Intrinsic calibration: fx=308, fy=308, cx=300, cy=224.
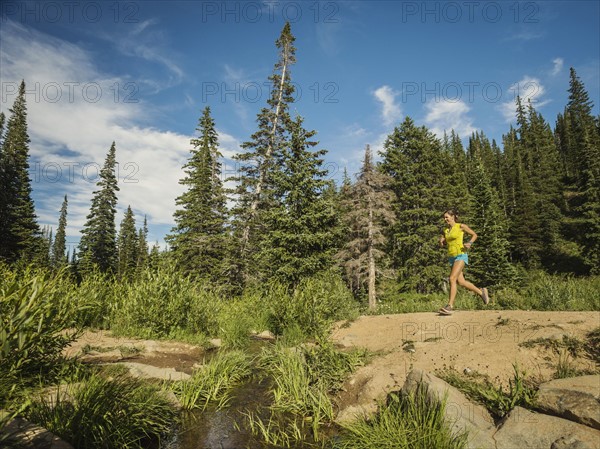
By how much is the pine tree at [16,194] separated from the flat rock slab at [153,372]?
118 ft

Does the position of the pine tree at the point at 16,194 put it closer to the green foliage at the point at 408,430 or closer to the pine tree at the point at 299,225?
the pine tree at the point at 299,225

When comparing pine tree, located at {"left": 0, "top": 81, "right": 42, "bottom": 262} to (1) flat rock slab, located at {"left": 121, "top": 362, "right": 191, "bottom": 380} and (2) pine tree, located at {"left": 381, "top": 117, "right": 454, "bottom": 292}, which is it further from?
(2) pine tree, located at {"left": 381, "top": 117, "right": 454, "bottom": 292}

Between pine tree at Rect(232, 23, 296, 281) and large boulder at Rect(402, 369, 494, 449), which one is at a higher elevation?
pine tree at Rect(232, 23, 296, 281)

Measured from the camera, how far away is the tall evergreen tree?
26406mm

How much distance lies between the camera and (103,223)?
41406 millimetres

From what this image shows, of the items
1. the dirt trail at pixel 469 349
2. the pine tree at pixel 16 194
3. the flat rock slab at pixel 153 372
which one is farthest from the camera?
the pine tree at pixel 16 194

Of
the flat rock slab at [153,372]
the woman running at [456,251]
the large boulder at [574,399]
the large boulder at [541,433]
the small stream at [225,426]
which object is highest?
the woman running at [456,251]

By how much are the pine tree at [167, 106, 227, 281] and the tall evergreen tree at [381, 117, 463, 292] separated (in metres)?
15.0

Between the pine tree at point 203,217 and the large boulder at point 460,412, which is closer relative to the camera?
the large boulder at point 460,412

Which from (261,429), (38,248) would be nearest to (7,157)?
(38,248)

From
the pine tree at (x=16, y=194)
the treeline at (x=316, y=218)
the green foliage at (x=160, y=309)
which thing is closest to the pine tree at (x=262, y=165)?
the treeline at (x=316, y=218)

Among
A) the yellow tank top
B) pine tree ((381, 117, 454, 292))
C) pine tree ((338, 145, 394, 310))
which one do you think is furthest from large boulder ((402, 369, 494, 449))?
pine tree ((381, 117, 454, 292))

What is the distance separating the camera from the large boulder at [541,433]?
10.9 ft

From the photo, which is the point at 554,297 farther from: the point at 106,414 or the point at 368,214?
the point at 368,214
